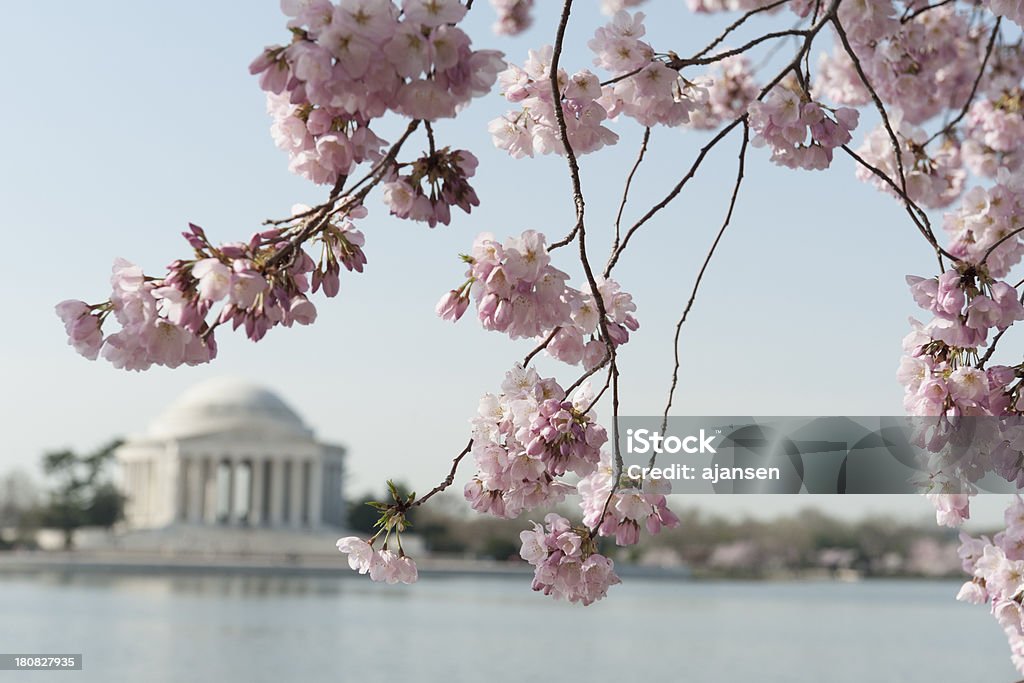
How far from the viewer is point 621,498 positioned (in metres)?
2.55

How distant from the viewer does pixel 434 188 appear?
2.16 meters

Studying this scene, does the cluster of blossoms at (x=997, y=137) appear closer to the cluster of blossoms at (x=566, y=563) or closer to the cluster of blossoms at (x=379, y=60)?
the cluster of blossoms at (x=566, y=563)

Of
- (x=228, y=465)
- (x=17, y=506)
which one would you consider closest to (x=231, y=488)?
(x=228, y=465)

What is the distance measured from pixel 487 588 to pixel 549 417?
3450 cm

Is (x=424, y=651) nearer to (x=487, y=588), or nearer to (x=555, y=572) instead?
(x=555, y=572)

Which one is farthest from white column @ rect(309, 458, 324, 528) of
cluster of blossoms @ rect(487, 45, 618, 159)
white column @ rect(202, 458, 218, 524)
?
cluster of blossoms @ rect(487, 45, 618, 159)

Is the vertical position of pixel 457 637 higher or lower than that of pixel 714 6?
lower

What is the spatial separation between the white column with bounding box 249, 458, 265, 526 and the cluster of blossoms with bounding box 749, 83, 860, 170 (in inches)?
2175

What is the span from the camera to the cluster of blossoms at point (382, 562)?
2652 mm

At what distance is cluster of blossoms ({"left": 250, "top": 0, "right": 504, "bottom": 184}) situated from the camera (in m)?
1.70

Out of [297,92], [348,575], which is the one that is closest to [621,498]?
[297,92]

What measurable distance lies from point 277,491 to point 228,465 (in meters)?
2.97

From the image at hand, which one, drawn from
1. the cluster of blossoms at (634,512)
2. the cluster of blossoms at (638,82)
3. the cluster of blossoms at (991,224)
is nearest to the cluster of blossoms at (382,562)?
the cluster of blossoms at (634,512)

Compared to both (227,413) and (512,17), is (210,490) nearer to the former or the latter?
(227,413)
